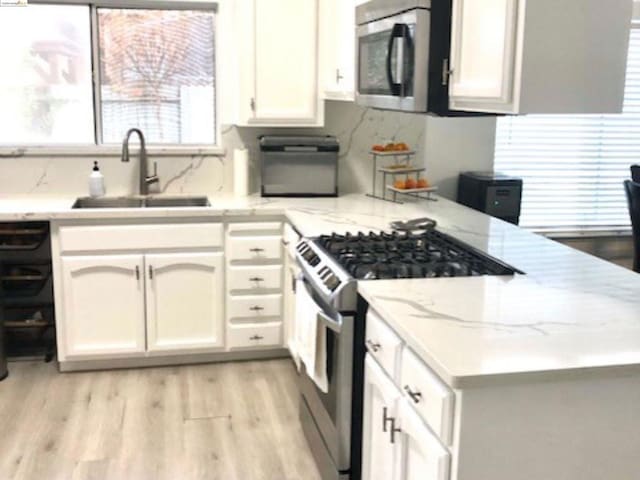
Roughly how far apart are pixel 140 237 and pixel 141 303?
13.7 inches

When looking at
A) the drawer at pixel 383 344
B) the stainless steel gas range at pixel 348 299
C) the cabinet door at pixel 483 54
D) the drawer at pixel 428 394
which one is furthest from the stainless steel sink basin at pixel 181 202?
Answer: the drawer at pixel 428 394

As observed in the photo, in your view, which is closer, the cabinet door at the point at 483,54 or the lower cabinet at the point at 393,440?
the lower cabinet at the point at 393,440

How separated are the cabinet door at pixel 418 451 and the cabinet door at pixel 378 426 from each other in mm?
43

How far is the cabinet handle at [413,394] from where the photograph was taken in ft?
6.01

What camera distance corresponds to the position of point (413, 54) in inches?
104

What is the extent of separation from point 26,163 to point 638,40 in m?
4.01

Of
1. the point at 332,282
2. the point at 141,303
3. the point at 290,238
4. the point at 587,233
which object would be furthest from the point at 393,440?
the point at 587,233

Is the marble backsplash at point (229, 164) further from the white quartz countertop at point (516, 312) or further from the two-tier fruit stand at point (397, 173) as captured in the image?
the white quartz countertop at point (516, 312)

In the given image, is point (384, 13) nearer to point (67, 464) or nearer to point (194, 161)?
point (194, 161)

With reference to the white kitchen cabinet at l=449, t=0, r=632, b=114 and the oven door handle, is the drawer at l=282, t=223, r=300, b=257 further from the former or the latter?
the white kitchen cabinet at l=449, t=0, r=632, b=114

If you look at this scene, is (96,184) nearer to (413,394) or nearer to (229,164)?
(229,164)

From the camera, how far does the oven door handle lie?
2381 mm

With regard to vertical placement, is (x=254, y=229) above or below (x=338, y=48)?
below

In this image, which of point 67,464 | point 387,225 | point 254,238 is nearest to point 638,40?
point 387,225
